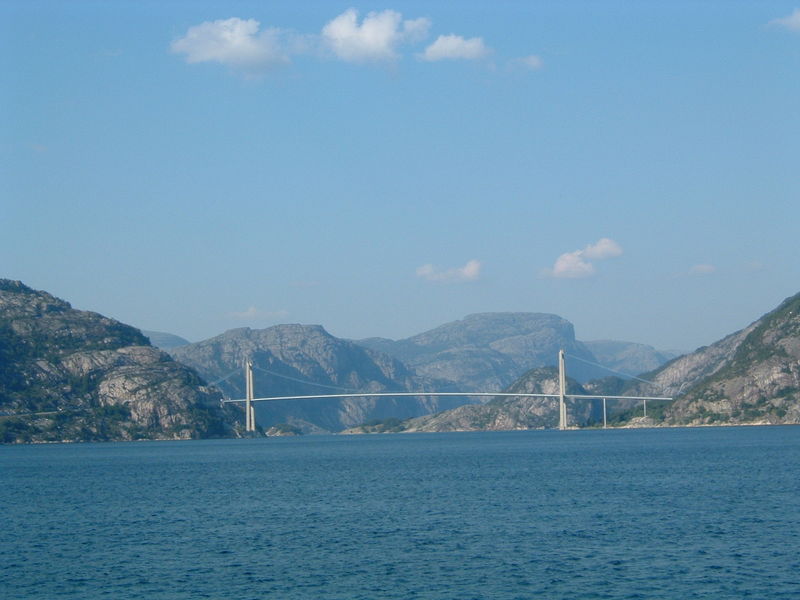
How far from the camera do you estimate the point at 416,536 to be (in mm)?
49562

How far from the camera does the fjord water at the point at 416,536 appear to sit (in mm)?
37688

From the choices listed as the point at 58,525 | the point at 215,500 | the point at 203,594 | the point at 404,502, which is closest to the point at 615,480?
the point at 404,502

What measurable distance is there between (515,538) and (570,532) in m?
2.97

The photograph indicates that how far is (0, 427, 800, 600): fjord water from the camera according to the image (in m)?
37.7

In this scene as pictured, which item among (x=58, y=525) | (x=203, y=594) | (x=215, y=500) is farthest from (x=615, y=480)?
(x=203, y=594)

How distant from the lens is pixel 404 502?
65625 mm

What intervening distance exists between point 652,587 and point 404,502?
30.7 meters

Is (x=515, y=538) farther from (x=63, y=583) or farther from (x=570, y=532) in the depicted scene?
(x=63, y=583)

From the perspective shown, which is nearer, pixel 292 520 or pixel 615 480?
pixel 292 520

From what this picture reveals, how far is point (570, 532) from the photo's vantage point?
49.2 meters

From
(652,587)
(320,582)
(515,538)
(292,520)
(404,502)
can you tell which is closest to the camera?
(652,587)

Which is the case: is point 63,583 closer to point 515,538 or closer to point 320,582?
point 320,582

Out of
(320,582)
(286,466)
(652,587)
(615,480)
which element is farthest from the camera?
(286,466)

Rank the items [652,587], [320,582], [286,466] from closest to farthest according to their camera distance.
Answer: [652,587] < [320,582] < [286,466]
